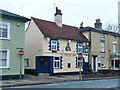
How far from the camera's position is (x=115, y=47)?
116 ft

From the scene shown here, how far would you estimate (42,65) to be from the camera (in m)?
25.1

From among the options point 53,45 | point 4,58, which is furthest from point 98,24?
point 4,58

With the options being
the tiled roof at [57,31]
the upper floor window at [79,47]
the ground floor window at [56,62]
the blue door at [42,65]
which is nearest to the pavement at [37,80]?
the blue door at [42,65]

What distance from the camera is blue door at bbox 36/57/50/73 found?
2474 centimetres

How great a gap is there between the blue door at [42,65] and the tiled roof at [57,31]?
130 inches

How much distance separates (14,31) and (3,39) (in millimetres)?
1573

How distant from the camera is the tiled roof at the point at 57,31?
26.2 meters

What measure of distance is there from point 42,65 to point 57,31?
19.2 ft

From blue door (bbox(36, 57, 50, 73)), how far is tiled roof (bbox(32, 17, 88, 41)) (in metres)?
3.30

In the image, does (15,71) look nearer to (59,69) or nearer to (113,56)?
(59,69)

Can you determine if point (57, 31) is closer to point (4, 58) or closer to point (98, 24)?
point (98, 24)

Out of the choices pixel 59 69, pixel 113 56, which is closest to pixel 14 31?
pixel 59 69

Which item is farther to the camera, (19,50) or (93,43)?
(93,43)

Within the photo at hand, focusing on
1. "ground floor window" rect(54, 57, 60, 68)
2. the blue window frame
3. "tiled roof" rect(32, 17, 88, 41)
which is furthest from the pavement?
"tiled roof" rect(32, 17, 88, 41)
